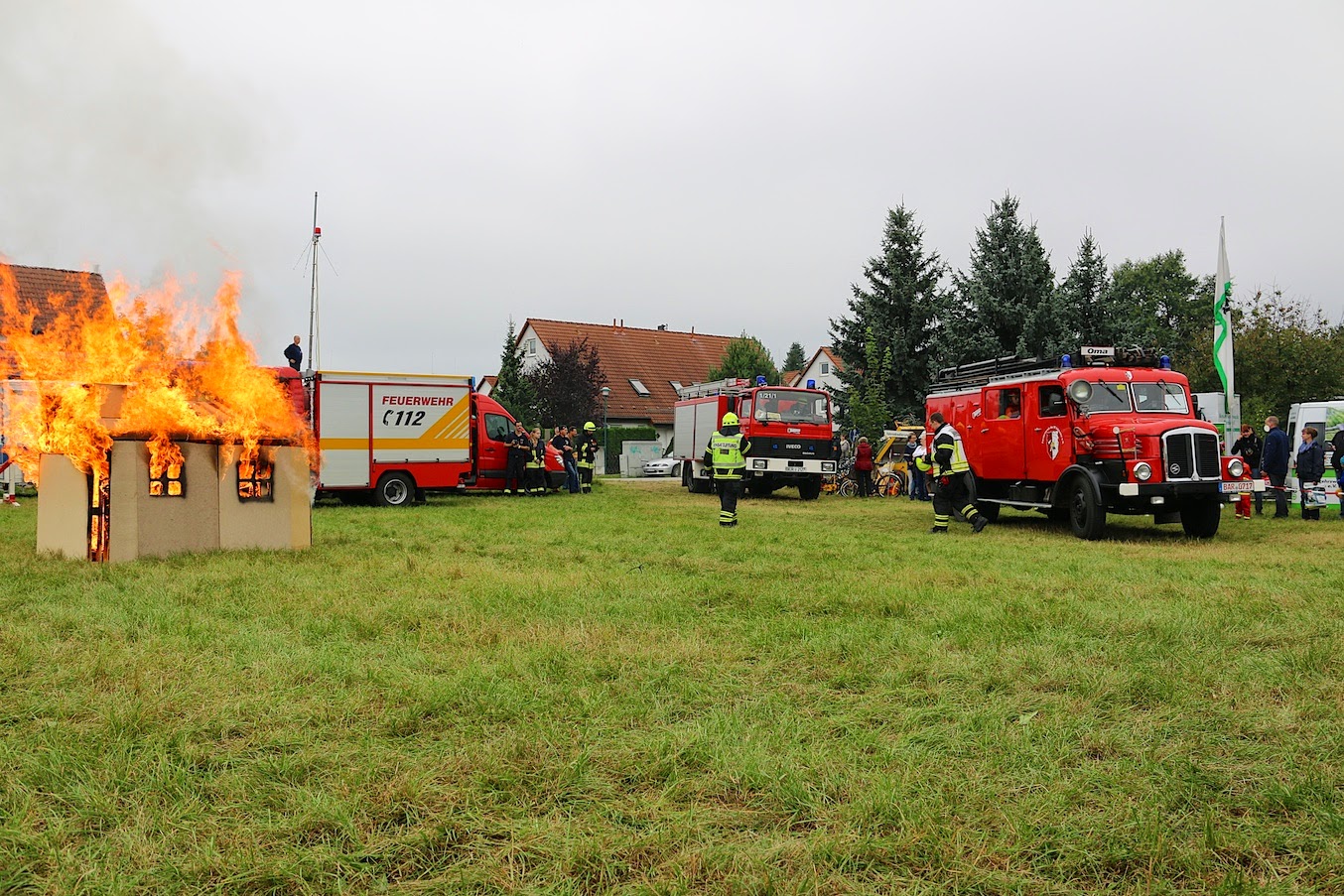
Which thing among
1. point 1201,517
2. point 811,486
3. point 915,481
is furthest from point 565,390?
point 1201,517

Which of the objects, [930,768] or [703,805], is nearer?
[703,805]

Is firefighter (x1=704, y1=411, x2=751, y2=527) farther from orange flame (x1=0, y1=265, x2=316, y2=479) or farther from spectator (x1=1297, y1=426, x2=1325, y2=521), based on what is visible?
spectator (x1=1297, y1=426, x2=1325, y2=521)

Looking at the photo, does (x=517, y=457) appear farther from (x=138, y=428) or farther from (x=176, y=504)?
(x=138, y=428)

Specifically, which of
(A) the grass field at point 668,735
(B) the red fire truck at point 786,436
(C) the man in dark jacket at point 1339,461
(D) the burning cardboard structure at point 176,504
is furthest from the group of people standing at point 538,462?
(C) the man in dark jacket at point 1339,461

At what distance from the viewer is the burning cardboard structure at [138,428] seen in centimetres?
987

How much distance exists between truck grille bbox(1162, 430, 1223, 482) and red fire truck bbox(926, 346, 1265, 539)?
0.01m

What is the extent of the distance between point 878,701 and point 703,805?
161 centimetres

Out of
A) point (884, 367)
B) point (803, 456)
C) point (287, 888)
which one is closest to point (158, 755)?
point (287, 888)

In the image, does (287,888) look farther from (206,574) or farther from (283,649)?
(206,574)

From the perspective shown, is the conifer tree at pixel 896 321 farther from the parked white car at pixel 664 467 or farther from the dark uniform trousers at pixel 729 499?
the dark uniform trousers at pixel 729 499

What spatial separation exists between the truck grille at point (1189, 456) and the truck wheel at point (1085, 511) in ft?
3.16

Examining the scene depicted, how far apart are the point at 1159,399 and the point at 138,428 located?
505 inches

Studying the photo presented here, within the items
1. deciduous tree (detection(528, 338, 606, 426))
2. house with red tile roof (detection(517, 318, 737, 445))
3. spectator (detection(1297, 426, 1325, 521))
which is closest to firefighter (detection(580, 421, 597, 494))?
spectator (detection(1297, 426, 1325, 521))

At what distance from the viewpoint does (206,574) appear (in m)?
8.95
